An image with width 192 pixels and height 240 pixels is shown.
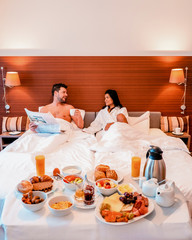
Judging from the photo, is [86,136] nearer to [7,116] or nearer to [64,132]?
[64,132]

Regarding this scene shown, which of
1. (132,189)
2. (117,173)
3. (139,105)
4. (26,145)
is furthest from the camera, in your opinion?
(139,105)

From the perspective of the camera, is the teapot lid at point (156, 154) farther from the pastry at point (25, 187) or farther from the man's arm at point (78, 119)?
the man's arm at point (78, 119)

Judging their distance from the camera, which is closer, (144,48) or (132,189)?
(132,189)

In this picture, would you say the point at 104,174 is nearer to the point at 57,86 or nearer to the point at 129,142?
the point at 129,142

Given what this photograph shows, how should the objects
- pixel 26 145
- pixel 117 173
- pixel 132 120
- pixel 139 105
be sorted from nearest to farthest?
1. pixel 117 173
2. pixel 26 145
3. pixel 132 120
4. pixel 139 105

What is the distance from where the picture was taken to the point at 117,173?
143cm

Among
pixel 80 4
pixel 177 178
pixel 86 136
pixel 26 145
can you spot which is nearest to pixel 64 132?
pixel 86 136

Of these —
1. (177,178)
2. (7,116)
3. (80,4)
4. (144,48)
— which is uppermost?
(80,4)

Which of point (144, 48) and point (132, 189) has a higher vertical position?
point (144, 48)

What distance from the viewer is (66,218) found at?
1.03 m

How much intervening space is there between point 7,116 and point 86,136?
4.87 ft

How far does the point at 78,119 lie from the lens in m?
2.98

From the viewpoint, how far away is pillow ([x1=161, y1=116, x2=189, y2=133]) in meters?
3.10

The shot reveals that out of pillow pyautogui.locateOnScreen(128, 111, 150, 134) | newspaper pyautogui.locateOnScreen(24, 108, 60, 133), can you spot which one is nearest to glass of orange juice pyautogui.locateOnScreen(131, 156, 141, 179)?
newspaper pyautogui.locateOnScreen(24, 108, 60, 133)
